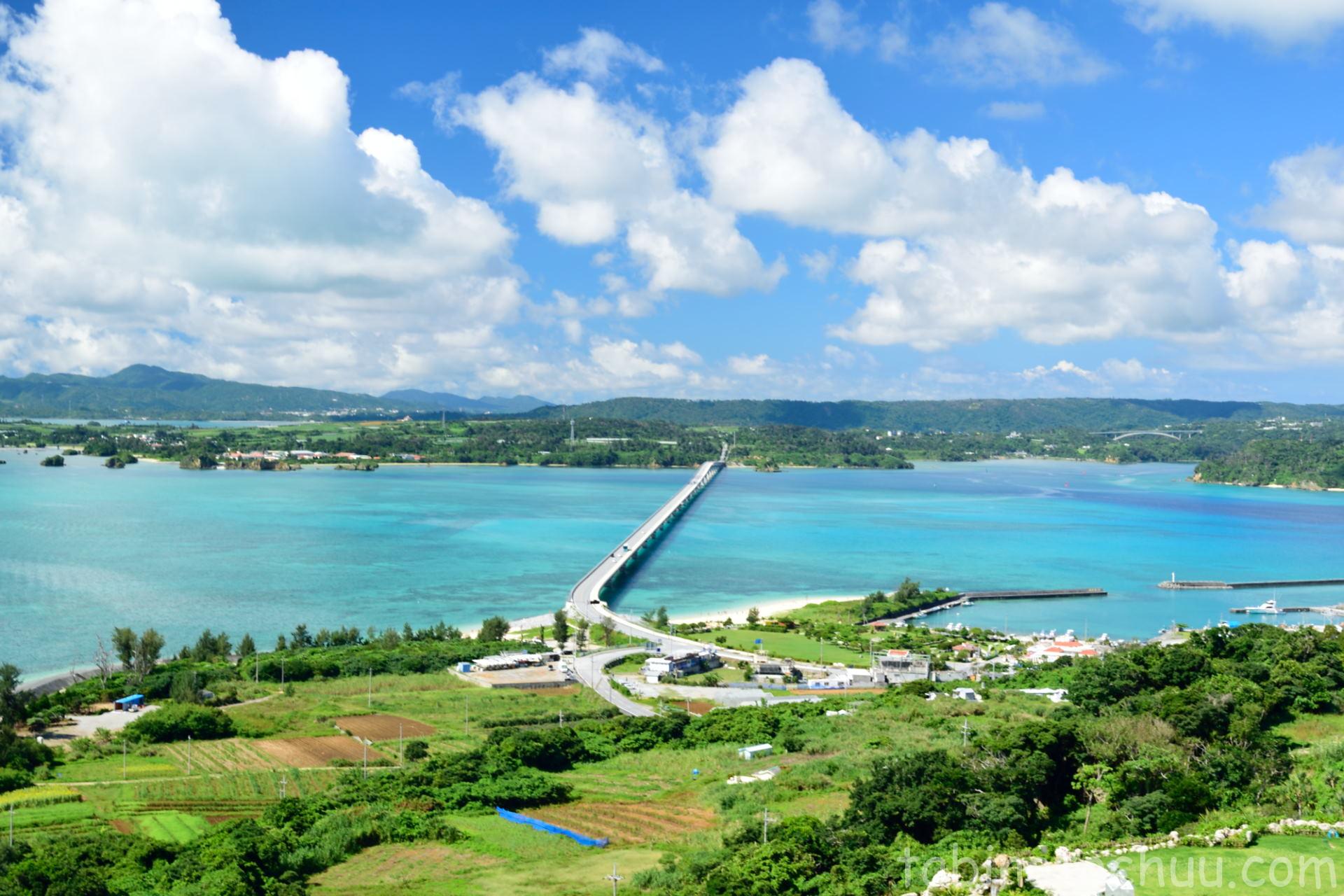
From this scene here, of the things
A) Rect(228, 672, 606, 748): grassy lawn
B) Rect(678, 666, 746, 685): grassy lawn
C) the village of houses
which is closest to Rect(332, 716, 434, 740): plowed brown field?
Rect(228, 672, 606, 748): grassy lawn

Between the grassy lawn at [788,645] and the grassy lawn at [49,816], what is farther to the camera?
the grassy lawn at [788,645]

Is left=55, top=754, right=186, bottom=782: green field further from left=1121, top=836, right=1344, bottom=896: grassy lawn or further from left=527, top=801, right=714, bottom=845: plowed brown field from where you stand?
left=1121, top=836, right=1344, bottom=896: grassy lawn

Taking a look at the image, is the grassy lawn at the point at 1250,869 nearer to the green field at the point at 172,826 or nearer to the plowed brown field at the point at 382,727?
the green field at the point at 172,826

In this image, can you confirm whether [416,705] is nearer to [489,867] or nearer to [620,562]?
[489,867]

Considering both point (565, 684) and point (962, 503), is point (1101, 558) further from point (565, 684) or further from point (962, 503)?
point (565, 684)

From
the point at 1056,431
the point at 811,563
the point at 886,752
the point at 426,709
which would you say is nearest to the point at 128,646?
the point at 426,709

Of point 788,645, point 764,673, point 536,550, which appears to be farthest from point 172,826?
point 536,550

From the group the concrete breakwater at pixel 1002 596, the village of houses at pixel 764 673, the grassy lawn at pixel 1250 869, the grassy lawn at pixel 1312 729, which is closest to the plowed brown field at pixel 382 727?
the village of houses at pixel 764 673
